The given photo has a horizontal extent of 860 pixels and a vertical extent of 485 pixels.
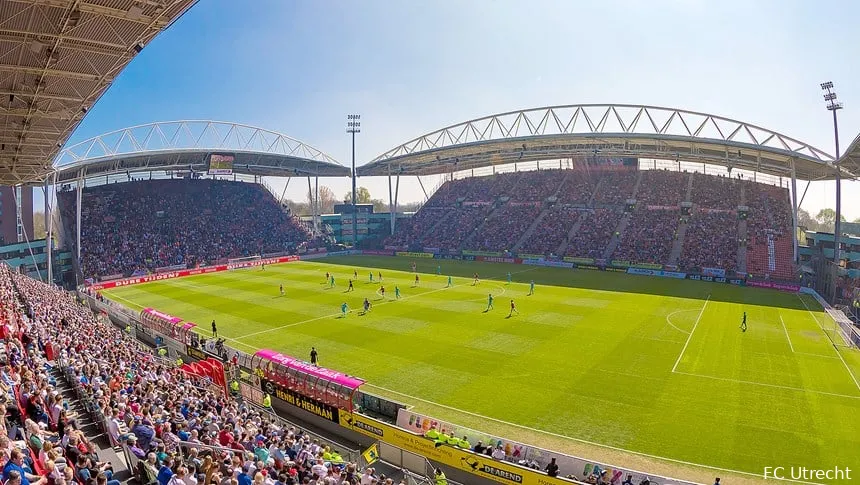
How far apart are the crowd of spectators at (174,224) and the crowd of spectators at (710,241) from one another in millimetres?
54370

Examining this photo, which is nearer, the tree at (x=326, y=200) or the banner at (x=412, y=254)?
the banner at (x=412, y=254)

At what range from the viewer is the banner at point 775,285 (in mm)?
42375

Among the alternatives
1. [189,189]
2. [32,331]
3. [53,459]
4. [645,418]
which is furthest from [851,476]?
[189,189]

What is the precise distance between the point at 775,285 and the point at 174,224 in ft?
236

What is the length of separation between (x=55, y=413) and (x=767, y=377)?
25.1 metres

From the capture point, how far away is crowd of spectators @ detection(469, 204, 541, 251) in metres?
66.6

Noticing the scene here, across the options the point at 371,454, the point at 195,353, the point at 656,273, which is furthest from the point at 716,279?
the point at 195,353

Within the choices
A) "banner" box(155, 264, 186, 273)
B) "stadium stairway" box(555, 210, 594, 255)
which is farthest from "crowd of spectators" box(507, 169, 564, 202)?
"banner" box(155, 264, 186, 273)

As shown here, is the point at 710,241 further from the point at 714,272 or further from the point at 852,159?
the point at 852,159

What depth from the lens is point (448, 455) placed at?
1487 cm

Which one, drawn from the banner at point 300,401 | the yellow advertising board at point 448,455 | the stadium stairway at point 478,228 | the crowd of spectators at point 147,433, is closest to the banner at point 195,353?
the banner at point 300,401

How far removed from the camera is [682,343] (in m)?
25.7

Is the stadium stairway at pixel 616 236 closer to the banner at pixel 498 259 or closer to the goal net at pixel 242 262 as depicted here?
the banner at pixel 498 259

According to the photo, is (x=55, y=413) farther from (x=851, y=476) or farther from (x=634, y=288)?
(x=634, y=288)
